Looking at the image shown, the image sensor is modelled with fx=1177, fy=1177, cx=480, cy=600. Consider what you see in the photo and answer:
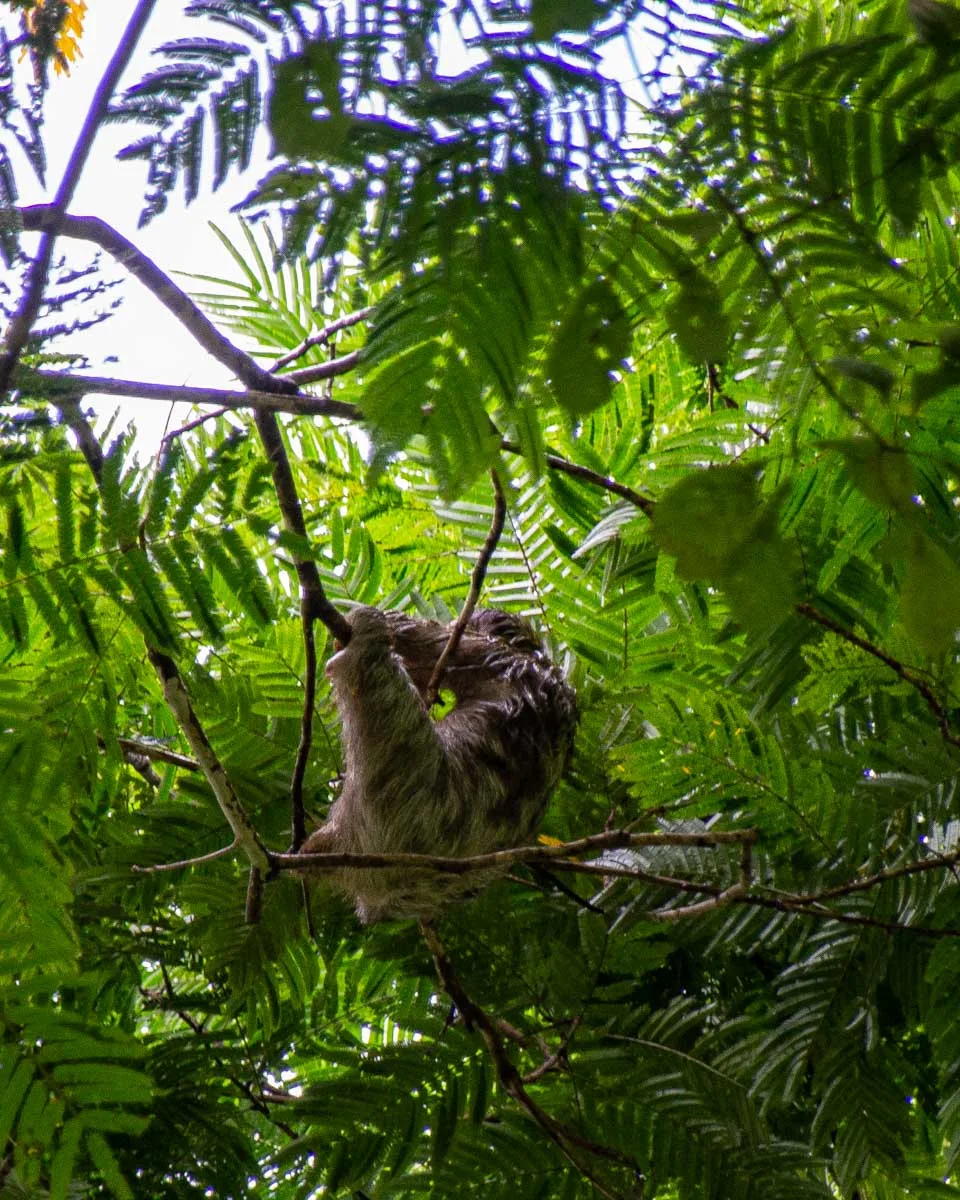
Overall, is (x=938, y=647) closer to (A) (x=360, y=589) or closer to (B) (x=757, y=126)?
(B) (x=757, y=126)

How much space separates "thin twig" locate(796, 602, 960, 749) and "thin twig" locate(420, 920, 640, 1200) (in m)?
0.68

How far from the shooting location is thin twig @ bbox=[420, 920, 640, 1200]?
1452 mm

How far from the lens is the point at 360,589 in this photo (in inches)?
78.0

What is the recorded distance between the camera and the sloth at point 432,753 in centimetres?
154

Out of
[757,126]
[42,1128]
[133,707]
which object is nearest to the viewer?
[757,126]

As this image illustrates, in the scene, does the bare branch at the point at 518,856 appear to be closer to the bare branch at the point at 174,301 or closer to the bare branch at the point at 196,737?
the bare branch at the point at 196,737

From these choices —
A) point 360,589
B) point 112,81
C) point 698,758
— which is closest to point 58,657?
point 360,589

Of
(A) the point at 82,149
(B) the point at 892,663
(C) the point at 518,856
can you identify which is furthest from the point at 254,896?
(A) the point at 82,149

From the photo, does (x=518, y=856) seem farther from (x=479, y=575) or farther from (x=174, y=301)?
(x=174, y=301)

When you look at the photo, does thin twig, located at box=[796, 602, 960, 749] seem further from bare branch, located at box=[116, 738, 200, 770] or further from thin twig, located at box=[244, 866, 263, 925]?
bare branch, located at box=[116, 738, 200, 770]

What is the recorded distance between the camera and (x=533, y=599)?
203cm

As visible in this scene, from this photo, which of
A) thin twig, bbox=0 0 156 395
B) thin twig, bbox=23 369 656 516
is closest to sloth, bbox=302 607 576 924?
thin twig, bbox=23 369 656 516

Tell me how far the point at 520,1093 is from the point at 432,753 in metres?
0.44

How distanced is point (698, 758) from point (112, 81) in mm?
1332
